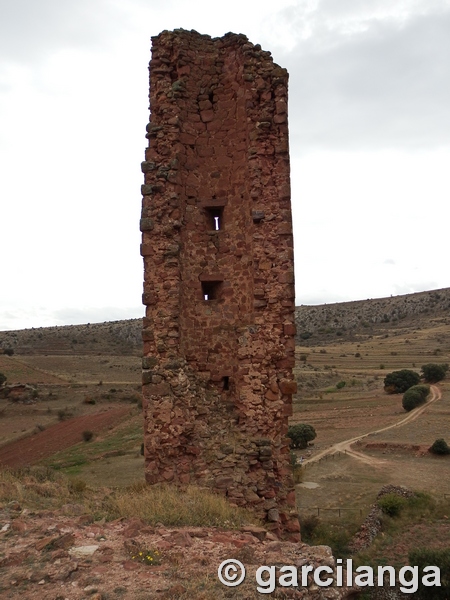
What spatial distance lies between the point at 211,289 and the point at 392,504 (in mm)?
10321

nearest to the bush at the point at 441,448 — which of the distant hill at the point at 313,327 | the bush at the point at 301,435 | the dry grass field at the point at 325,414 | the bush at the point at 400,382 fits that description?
the dry grass field at the point at 325,414

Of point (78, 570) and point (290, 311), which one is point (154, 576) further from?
point (290, 311)

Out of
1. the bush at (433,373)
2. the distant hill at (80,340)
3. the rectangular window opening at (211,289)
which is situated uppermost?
the rectangular window opening at (211,289)

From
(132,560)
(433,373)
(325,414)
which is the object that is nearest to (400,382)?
(433,373)

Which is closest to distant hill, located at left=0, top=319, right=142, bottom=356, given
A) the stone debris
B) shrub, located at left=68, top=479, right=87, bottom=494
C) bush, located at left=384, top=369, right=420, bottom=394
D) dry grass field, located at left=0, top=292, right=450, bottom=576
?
dry grass field, located at left=0, top=292, right=450, bottom=576

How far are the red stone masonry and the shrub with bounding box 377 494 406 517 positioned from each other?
864 cm

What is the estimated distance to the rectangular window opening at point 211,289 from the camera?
8905 mm

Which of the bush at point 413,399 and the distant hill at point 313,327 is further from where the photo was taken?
the distant hill at point 313,327

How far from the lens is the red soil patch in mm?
22789

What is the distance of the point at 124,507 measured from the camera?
632cm

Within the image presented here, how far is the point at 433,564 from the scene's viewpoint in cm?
988

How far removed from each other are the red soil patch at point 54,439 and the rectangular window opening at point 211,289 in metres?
15.1

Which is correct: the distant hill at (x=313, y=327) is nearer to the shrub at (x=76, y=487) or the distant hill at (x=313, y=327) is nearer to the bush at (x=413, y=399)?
the bush at (x=413, y=399)

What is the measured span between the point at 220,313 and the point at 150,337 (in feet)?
4.56
